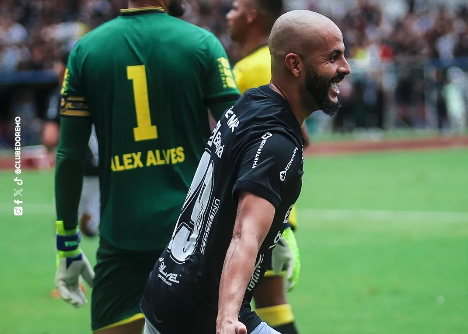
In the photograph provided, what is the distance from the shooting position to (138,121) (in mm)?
4484

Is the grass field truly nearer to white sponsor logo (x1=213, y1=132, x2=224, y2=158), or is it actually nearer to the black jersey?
the black jersey

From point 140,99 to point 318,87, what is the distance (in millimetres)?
1228

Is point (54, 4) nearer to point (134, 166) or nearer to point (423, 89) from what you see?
point (423, 89)

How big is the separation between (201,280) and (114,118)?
Answer: 1289 mm

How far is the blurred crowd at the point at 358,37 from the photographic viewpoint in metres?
23.7

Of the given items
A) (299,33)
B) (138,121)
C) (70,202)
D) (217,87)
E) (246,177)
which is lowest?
(70,202)

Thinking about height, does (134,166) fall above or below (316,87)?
below

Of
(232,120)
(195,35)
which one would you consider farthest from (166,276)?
(195,35)

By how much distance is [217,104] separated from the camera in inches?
179

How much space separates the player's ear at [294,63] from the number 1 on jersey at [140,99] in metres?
1.15

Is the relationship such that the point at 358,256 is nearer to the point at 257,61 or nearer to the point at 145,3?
the point at 257,61

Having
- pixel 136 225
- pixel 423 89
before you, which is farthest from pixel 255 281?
pixel 423 89

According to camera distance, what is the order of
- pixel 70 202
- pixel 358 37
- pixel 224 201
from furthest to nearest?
pixel 358 37
pixel 70 202
pixel 224 201

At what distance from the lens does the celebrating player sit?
3277 mm
